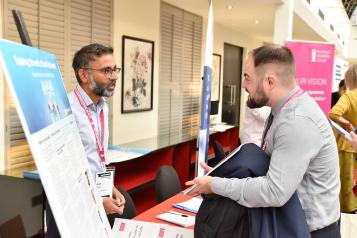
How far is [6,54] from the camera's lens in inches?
29.8

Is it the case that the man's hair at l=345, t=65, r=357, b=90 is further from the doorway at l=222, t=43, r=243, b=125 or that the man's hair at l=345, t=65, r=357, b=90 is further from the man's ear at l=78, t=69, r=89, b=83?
the doorway at l=222, t=43, r=243, b=125

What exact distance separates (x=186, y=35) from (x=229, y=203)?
5104mm

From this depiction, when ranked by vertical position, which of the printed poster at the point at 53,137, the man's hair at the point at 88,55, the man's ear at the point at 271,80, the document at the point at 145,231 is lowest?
the document at the point at 145,231

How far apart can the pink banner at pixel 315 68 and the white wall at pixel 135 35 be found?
6.32 feet

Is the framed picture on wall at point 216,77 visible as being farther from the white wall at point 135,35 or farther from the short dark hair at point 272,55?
the short dark hair at point 272,55

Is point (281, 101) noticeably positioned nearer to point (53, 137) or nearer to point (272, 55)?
point (272, 55)

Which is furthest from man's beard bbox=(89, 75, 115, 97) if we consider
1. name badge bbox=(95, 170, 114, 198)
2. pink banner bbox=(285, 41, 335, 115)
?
pink banner bbox=(285, 41, 335, 115)

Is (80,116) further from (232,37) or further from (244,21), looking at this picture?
(232,37)

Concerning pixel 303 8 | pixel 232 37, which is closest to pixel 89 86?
pixel 303 8

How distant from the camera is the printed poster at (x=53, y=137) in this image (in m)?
0.77

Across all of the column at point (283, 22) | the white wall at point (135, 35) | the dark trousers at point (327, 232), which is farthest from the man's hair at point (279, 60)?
the column at point (283, 22)

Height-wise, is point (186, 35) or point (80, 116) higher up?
point (186, 35)

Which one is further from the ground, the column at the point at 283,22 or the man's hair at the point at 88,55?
the column at the point at 283,22

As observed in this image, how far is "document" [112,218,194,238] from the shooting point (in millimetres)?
1688
